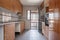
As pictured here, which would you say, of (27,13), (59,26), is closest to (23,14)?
(27,13)

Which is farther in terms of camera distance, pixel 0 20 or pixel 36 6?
pixel 36 6

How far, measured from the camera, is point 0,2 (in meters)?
3.09

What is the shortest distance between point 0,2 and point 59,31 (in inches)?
80.7

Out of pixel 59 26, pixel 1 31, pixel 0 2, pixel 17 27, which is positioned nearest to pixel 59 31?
pixel 59 26

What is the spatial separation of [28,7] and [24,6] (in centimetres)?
46

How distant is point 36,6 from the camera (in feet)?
36.6

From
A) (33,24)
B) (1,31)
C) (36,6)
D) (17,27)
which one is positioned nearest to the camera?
(1,31)

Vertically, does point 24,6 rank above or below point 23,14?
above

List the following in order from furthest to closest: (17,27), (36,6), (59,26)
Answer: (36,6) → (17,27) → (59,26)

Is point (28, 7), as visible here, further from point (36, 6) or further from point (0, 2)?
point (0, 2)

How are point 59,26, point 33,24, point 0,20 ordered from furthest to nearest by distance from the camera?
point 33,24
point 0,20
point 59,26

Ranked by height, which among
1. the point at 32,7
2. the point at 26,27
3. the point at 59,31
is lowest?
the point at 26,27

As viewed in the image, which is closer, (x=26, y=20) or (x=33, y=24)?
(x=26, y=20)

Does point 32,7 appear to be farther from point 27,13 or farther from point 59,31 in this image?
point 59,31
